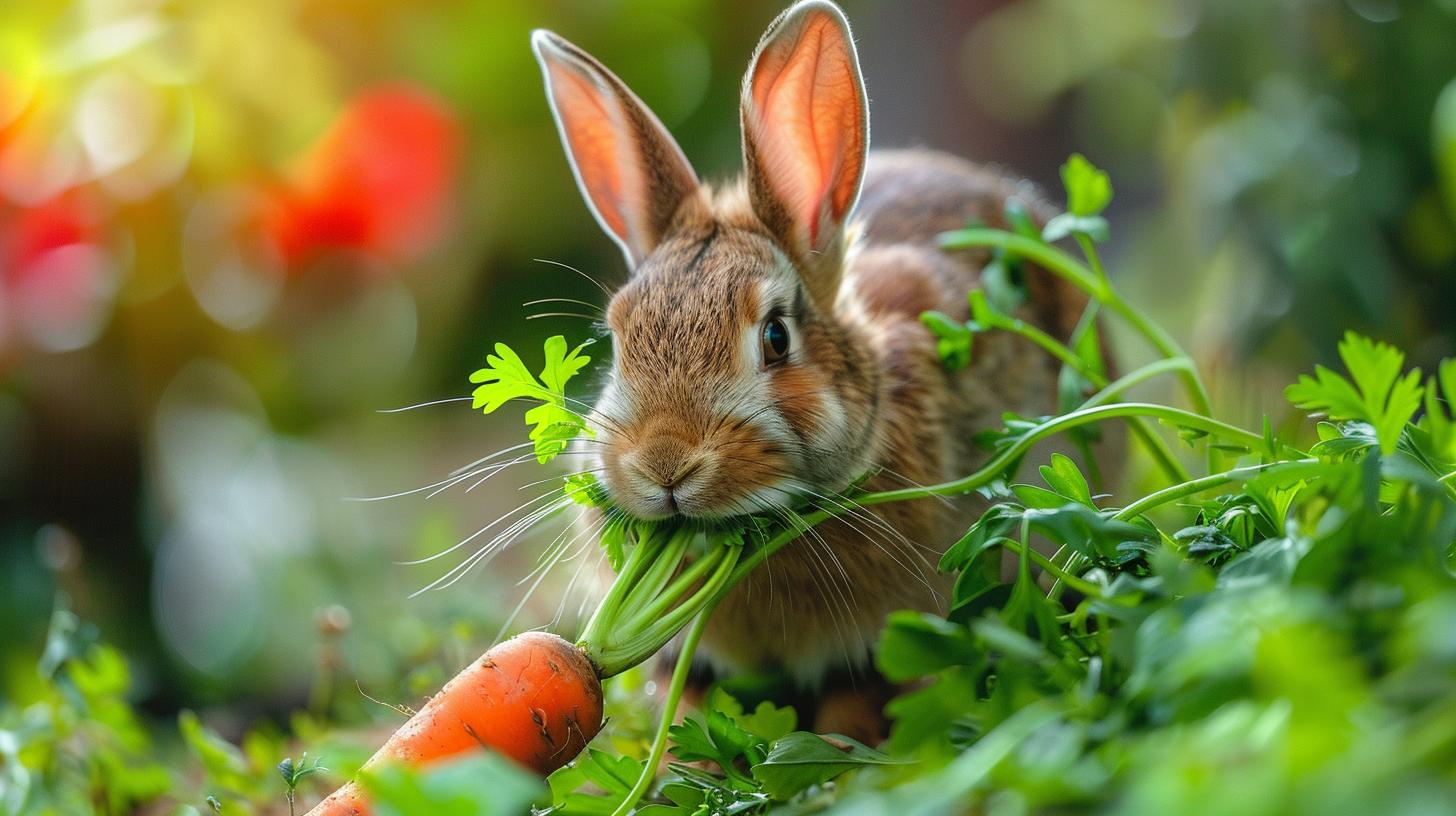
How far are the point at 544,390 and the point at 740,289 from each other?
12.6 inches

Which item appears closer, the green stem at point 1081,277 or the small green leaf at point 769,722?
the small green leaf at point 769,722

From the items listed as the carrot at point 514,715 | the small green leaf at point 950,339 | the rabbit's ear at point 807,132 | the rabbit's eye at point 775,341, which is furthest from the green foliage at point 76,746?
the small green leaf at point 950,339

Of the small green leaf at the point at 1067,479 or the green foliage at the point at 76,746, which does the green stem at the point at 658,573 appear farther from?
the green foliage at the point at 76,746

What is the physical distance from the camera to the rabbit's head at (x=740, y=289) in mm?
1226

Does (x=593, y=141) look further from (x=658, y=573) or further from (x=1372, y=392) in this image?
(x=1372, y=392)

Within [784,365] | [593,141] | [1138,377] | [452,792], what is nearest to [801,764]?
[452,792]

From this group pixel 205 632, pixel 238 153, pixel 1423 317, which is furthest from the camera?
pixel 238 153

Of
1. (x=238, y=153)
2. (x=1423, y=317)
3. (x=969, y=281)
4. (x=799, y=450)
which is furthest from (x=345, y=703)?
(x=1423, y=317)

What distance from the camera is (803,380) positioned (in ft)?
4.44

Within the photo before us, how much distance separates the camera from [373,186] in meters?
2.78

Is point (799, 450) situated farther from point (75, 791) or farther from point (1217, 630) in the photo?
point (75, 791)

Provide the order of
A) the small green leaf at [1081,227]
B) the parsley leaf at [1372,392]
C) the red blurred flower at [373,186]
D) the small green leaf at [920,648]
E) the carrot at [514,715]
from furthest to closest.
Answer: the red blurred flower at [373,186] → the small green leaf at [1081,227] → the carrot at [514,715] → the parsley leaf at [1372,392] → the small green leaf at [920,648]

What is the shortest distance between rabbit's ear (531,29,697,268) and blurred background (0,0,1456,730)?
29.1 inches

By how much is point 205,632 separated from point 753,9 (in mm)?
2355
